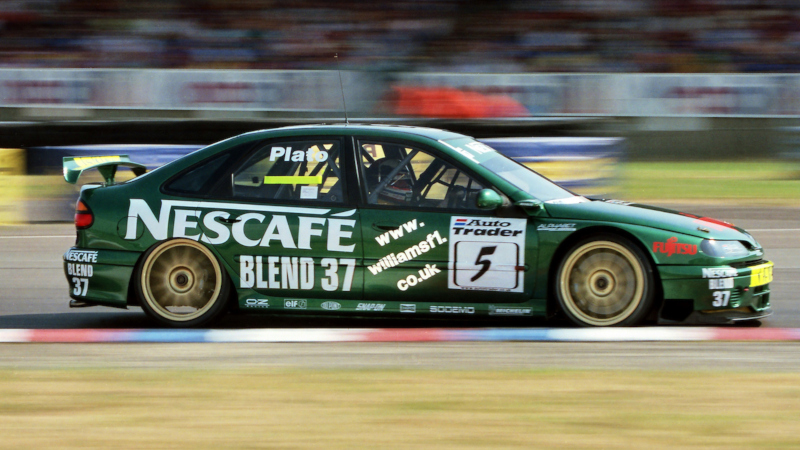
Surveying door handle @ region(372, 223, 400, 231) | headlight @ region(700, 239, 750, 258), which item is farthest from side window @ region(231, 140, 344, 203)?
headlight @ region(700, 239, 750, 258)

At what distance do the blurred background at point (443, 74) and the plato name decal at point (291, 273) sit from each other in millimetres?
7870

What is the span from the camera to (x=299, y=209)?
20.1 feet

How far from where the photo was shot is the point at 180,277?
6.25 metres

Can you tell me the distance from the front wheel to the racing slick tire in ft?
6.65

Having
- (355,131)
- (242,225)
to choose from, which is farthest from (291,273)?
(355,131)

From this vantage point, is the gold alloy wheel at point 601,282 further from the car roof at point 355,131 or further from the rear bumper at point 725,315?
the car roof at point 355,131

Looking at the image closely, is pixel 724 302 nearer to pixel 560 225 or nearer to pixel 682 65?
pixel 560 225

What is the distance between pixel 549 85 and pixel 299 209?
12.1 metres

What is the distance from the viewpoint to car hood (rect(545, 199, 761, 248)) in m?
5.94

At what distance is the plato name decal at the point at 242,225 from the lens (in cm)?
608

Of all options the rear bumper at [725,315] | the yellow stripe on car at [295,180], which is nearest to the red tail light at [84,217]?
the yellow stripe on car at [295,180]

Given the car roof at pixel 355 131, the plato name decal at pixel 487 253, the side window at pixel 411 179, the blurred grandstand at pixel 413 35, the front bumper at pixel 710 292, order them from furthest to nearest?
the blurred grandstand at pixel 413 35 → the car roof at pixel 355 131 → the side window at pixel 411 179 → the plato name decal at pixel 487 253 → the front bumper at pixel 710 292

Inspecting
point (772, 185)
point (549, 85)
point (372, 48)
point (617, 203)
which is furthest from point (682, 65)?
point (617, 203)

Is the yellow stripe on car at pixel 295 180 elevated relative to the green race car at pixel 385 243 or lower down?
elevated
